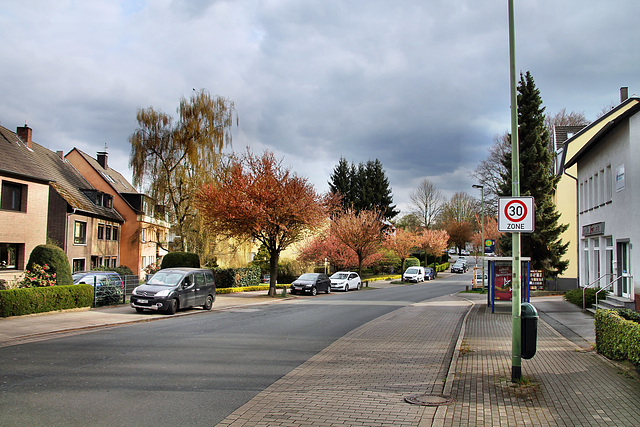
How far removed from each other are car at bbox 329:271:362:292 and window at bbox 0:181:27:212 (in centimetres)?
2179

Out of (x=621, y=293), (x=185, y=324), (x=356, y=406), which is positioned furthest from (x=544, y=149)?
(x=356, y=406)

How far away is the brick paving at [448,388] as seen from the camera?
609 cm

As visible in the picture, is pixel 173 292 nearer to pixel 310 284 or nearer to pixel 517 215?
pixel 517 215

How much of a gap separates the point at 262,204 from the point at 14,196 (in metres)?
13.0

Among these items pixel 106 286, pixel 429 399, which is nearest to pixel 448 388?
pixel 429 399

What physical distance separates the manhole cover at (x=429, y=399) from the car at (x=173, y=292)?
1300 cm

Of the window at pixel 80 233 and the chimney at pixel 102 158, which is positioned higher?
the chimney at pixel 102 158

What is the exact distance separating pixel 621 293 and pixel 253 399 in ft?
52.2

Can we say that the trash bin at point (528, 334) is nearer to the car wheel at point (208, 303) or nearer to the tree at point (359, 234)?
the car wheel at point (208, 303)

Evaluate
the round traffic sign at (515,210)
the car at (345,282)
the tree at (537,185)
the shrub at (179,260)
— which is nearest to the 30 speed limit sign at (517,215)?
the round traffic sign at (515,210)

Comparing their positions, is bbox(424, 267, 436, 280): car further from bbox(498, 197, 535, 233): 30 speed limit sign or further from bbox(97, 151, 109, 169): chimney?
bbox(498, 197, 535, 233): 30 speed limit sign

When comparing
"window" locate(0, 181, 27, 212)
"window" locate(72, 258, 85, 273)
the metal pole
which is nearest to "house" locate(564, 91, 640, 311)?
the metal pole

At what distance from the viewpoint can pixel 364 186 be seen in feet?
234

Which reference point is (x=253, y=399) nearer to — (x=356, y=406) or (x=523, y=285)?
(x=356, y=406)
